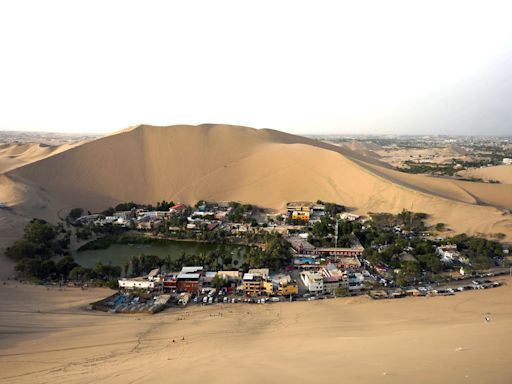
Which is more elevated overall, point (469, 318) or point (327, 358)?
point (327, 358)

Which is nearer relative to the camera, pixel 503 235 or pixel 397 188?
pixel 503 235

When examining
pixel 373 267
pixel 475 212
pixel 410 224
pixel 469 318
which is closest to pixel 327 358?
pixel 469 318

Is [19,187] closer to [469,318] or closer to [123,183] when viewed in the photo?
[123,183]

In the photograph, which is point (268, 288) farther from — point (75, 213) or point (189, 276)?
point (75, 213)

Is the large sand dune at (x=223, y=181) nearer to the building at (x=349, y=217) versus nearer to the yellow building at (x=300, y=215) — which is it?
the building at (x=349, y=217)

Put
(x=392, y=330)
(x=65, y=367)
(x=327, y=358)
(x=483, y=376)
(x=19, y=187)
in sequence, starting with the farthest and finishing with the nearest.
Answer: (x=19, y=187) → (x=392, y=330) → (x=65, y=367) → (x=327, y=358) → (x=483, y=376)

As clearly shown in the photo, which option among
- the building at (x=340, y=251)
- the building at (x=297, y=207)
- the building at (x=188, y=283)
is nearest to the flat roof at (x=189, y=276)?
the building at (x=188, y=283)
